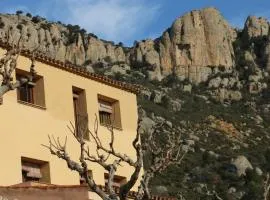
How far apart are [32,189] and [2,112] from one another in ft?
12.9

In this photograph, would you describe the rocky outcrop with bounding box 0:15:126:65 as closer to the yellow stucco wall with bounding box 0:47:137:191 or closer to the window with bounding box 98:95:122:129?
the window with bounding box 98:95:122:129

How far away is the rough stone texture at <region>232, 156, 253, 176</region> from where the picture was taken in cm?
7275

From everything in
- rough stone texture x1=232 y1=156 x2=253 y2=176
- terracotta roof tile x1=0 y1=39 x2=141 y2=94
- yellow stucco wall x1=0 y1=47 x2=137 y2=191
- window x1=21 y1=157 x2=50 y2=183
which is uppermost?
rough stone texture x1=232 y1=156 x2=253 y2=176

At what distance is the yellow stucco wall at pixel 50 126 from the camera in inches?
966

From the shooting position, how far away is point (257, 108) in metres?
91.9

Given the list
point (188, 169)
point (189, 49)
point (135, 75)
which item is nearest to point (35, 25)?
point (135, 75)

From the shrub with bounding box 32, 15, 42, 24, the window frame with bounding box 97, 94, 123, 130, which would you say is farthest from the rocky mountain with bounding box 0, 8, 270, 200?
the window frame with bounding box 97, 94, 123, 130

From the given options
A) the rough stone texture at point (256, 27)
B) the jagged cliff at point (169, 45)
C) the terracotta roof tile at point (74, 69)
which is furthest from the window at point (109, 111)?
the rough stone texture at point (256, 27)

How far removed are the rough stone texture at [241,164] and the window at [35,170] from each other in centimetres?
4826

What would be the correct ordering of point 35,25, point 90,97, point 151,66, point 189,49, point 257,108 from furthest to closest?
point 189,49 < point 151,66 < point 35,25 < point 257,108 < point 90,97

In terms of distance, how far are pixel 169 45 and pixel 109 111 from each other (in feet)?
321

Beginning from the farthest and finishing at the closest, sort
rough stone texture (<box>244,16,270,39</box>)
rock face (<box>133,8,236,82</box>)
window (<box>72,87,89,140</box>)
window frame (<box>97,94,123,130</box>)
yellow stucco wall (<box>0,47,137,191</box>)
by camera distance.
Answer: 1. rough stone texture (<box>244,16,270,39</box>)
2. rock face (<box>133,8,236,82</box>)
3. window frame (<box>97,94,123,130</box>)
4. window (<box>72,87,89,140</box>)
5. yellow stucco wall (<box>0,47,137,191</box>)

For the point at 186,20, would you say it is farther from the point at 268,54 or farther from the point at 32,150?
the point at 32,150

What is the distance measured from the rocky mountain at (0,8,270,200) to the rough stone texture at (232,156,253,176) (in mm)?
122
